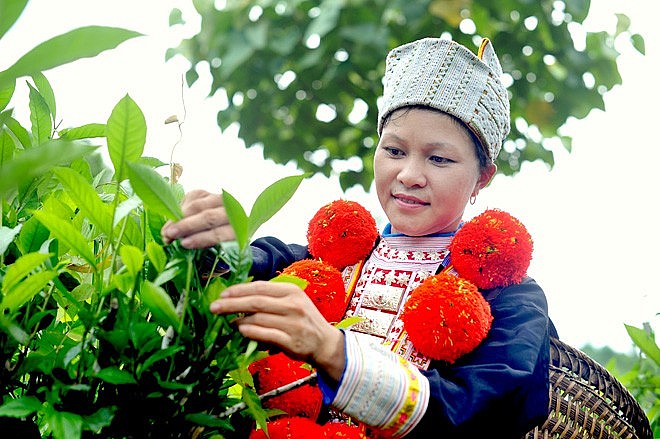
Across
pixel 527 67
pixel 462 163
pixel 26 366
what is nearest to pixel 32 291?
pixel 26 366

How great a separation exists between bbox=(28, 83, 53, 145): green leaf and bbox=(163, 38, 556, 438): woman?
0.70ft

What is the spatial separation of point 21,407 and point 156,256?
174 mm

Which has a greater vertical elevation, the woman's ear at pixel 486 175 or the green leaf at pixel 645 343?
the woman's ear at pixel 486 175

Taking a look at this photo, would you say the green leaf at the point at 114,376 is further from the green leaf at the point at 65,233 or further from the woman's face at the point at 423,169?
the woman's face at the point at 423,169

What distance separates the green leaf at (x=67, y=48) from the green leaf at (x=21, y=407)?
0.83ft

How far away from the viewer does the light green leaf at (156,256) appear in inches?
24.7

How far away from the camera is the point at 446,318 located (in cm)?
100

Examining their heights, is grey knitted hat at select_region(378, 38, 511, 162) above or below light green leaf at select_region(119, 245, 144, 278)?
above

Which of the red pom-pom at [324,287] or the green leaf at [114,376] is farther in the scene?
the red pom-pom at [324,287]

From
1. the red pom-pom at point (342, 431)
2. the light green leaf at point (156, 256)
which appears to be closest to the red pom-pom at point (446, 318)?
the red pom-pom at point (342, 431)

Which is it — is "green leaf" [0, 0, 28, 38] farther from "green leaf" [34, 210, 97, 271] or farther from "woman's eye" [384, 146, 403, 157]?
"woman's eye" [384, 146, 403, 157]

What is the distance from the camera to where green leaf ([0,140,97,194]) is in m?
0.38

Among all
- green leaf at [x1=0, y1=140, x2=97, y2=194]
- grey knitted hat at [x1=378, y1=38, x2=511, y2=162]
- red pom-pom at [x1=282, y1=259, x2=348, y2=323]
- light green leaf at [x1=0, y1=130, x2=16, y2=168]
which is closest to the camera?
green leaf at [x1=0, y1=140, x2=97, y2=194]

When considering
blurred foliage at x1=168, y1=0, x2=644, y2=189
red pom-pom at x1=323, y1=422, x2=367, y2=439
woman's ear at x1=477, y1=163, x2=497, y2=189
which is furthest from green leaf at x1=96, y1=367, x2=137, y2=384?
blurred foliage at x1=168, y1=0, x2=644, y2=189
